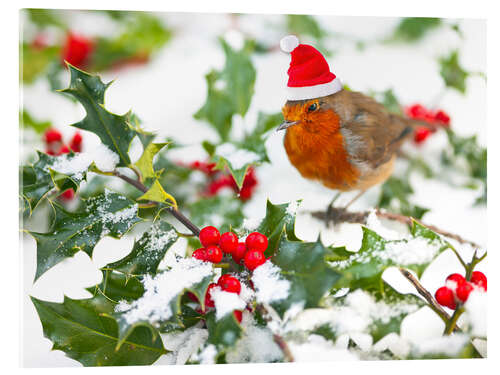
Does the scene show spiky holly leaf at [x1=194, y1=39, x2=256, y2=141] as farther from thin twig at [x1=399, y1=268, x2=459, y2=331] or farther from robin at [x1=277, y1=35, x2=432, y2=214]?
thin twig at [x1=399, y1=268, x2=459, y2=331]

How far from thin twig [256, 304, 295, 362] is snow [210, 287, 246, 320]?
0.04 meters

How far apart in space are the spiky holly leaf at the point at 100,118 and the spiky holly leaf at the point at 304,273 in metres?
0.35

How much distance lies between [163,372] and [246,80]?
707 millimetres

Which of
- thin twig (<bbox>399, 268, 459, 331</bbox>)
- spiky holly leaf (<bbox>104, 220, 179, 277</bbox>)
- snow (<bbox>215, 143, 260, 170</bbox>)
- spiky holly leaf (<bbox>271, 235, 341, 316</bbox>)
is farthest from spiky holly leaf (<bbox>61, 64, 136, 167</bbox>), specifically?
thin twig (<bbox>399, 268, 459, 331</bbox>)

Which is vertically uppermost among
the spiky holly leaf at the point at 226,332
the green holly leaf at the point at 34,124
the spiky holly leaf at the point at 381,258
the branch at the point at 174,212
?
the green holly leaf at the point at 34,124

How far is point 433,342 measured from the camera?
98 centimetres

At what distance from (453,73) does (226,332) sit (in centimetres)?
101

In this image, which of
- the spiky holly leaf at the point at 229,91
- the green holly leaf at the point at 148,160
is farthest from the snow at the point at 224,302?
the spiky holly leaf at the point at 229,91

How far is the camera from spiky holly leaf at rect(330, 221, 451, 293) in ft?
2.77

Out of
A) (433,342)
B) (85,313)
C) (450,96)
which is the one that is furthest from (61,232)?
(450,96)

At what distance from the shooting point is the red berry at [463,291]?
858mm

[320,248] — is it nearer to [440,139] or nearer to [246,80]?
[246,80]

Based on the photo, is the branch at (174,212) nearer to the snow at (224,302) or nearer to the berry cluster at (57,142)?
the snow at (224,302)

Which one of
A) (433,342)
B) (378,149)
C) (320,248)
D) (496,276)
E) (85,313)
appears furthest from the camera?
(378,149)
